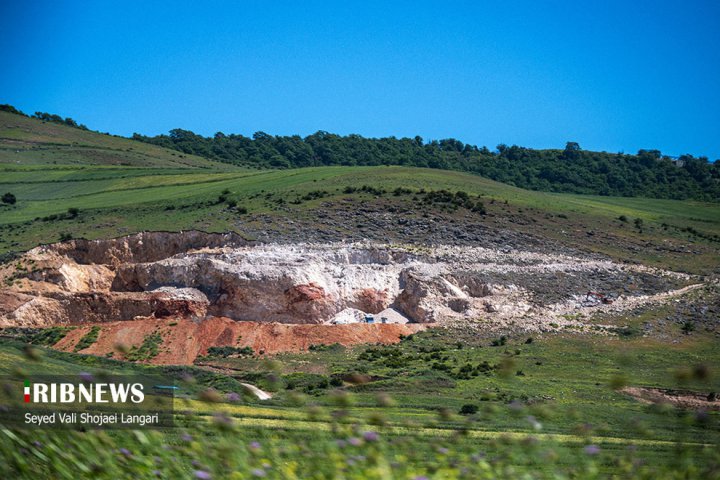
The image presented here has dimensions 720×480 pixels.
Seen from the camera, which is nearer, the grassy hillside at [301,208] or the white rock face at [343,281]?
the white rock face at [343,281]

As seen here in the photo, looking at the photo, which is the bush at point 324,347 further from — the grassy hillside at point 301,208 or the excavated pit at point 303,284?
the grassy hillside at point 301,208

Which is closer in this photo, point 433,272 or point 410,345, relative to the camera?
point 410,345

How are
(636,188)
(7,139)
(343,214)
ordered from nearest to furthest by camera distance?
(343,214)
(7,139)
(636,188)

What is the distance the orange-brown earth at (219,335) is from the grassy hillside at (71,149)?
6483 cm

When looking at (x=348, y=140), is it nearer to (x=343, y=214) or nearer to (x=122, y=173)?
(x=122, y=173)

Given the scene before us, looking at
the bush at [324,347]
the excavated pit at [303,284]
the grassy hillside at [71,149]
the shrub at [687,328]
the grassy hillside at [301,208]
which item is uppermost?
the grassy hillside at [71,149]

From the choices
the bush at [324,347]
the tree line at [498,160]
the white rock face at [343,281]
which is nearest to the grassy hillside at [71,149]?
the tree line at [498,160]

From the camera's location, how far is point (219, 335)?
5072 cm

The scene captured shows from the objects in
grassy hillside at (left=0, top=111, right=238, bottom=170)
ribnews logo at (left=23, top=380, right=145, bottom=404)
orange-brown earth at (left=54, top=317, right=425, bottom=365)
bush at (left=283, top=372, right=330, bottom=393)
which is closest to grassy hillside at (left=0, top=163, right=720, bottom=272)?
grassy hillside at (left=0, top=111, right=238, bottom=170)

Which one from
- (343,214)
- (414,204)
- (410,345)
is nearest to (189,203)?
(343,214)

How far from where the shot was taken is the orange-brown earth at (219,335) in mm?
49031

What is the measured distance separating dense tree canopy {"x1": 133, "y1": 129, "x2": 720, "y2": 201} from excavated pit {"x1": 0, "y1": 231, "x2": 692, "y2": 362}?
74820mm

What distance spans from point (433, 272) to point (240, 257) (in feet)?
47.6

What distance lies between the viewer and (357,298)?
57250 millimetres
